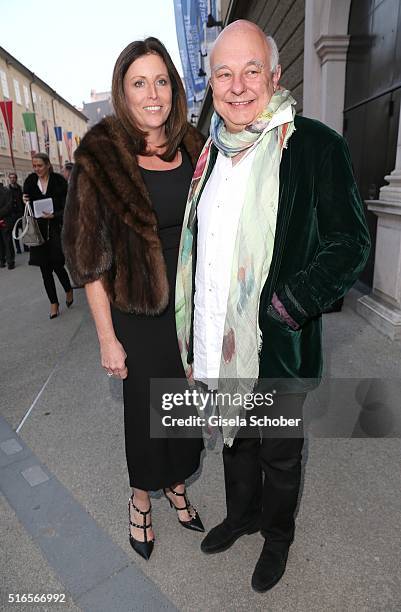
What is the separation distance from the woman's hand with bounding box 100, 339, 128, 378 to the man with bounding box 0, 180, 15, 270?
8.69 metres

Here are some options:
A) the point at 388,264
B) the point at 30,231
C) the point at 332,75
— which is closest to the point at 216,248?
the point at 388,264

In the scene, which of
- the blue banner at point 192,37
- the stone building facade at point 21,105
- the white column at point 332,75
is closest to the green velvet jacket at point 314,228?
the white column at point 332,75

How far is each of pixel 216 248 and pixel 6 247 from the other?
30.5 ft

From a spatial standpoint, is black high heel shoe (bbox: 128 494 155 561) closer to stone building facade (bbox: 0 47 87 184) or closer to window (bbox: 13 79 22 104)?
stone building facade (bbox: 0 47 87 184)

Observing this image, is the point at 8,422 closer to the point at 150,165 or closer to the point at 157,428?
the point at 157,428

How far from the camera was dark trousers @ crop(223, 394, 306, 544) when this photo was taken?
176 centimetres

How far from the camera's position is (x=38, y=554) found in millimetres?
2043

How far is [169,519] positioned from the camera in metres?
2.27

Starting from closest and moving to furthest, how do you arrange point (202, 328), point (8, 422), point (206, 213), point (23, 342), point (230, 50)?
point (230, 50) → point (206, 213) → point (202, 328) → point (8, 422) → point (23, 342)

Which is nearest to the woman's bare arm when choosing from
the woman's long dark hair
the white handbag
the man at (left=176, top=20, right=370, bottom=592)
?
the man at (left=176, top=20, right=370, bottom=592)

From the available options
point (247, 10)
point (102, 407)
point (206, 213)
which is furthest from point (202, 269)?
point (247, 10)

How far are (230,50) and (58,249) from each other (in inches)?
193

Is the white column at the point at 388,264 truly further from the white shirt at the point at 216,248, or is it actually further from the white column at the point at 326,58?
the white shirt at the point at 216,248

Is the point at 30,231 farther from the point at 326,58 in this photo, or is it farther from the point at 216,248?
the point at 216,248
